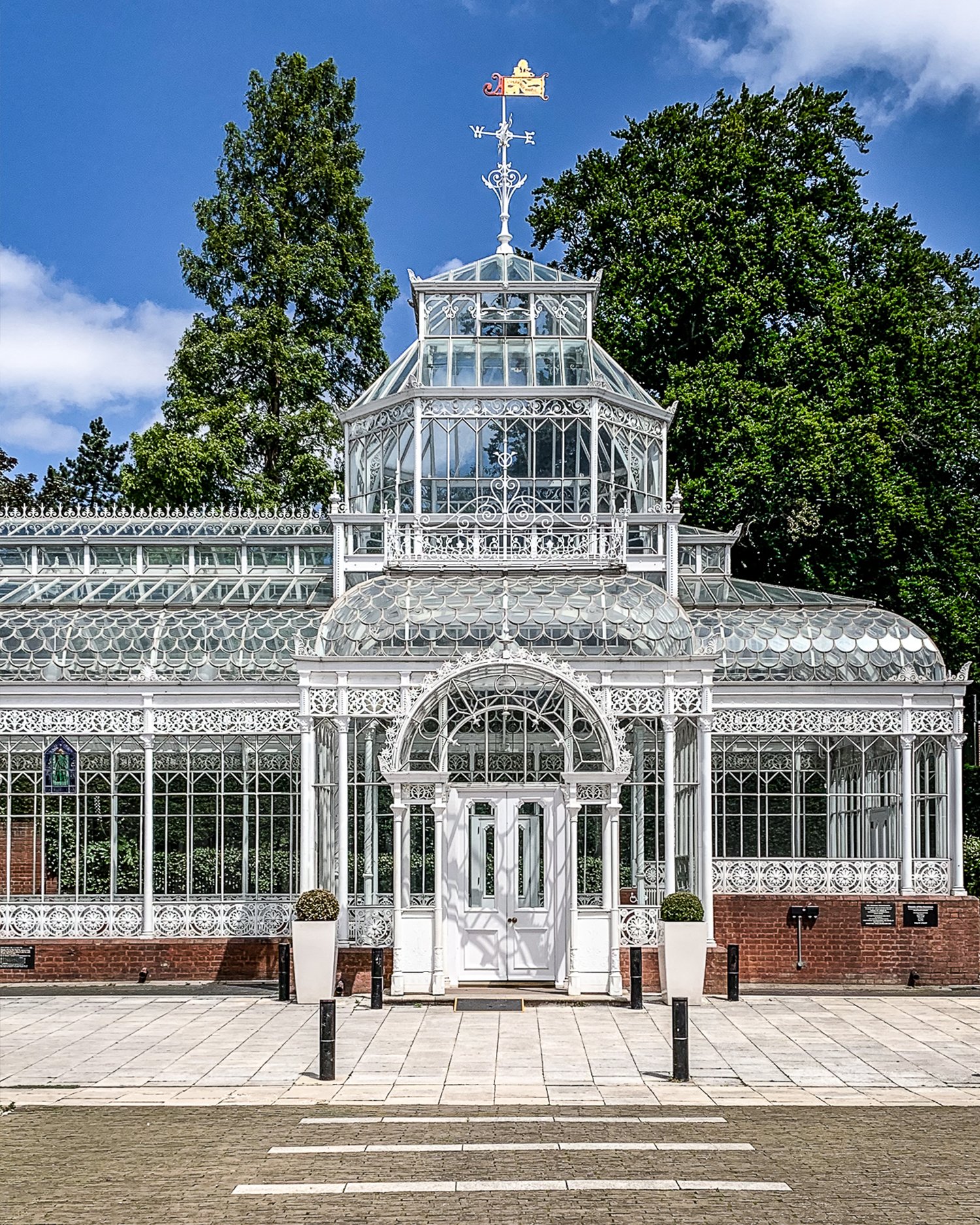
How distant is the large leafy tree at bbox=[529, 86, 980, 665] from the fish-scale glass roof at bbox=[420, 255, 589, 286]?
6957mm

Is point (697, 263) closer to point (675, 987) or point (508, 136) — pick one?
point (508, 136)

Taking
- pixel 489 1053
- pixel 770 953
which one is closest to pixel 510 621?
pixel 770 953

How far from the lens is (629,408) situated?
24.9 meters

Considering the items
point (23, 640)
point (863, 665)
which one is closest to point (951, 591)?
point (863, 665)

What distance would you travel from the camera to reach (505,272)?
2595cm

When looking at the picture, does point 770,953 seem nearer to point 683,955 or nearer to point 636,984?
point 683,955

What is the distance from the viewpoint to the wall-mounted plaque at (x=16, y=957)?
65.2ft

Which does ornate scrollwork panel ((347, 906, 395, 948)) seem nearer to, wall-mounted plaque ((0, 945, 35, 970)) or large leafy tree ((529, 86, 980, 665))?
wall-mounted plaque ((0, 945, 35, 970))

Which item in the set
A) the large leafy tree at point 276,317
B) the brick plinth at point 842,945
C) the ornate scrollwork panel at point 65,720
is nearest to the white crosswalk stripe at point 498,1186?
the brick plinth at point 842,945

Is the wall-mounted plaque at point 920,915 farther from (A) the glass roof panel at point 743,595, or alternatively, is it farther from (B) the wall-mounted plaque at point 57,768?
(B) the wall-mounted plaque at point 57,768

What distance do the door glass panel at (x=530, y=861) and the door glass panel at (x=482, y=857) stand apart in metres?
0.33

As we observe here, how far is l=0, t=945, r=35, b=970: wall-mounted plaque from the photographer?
1988 centimetres

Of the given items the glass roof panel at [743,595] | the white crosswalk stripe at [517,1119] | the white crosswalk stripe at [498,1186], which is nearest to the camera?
the white crosswalk stripe at [498,1186]

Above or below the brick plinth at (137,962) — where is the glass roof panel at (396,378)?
above
